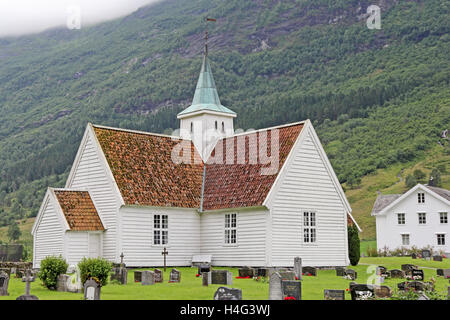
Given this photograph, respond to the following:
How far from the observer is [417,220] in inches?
2849

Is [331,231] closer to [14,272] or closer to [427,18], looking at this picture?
[14,272]

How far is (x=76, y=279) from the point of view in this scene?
27609 mm

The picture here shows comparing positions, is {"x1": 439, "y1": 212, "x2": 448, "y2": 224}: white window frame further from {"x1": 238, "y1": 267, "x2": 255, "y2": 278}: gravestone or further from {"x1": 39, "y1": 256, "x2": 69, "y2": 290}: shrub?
{"x1": 39, "y1": 256, "x2": 69, "y2": 290}: shrub

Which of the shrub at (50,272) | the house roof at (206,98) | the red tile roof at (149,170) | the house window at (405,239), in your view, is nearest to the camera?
the shrub at (50,272)

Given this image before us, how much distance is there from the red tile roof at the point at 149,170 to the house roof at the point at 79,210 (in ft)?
7.54

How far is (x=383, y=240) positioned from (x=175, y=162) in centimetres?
3786

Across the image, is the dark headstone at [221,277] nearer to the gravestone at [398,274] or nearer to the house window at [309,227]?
the gravestone at [398,274]

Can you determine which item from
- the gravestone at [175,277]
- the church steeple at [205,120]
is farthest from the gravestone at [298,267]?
the church steeple at [205,120]

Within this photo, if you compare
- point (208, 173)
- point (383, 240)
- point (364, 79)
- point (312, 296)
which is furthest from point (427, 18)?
point (312, 296)

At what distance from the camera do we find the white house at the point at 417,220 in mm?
70750

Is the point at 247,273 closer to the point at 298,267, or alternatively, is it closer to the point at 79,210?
the point at 298,267

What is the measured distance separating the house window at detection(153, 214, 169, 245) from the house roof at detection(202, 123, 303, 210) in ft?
8.50

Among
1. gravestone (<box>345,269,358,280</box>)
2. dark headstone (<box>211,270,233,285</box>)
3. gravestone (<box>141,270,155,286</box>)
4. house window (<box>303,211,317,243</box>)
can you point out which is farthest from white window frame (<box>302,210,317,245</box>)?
gravestone (<box>141,270,155,286</box>)
